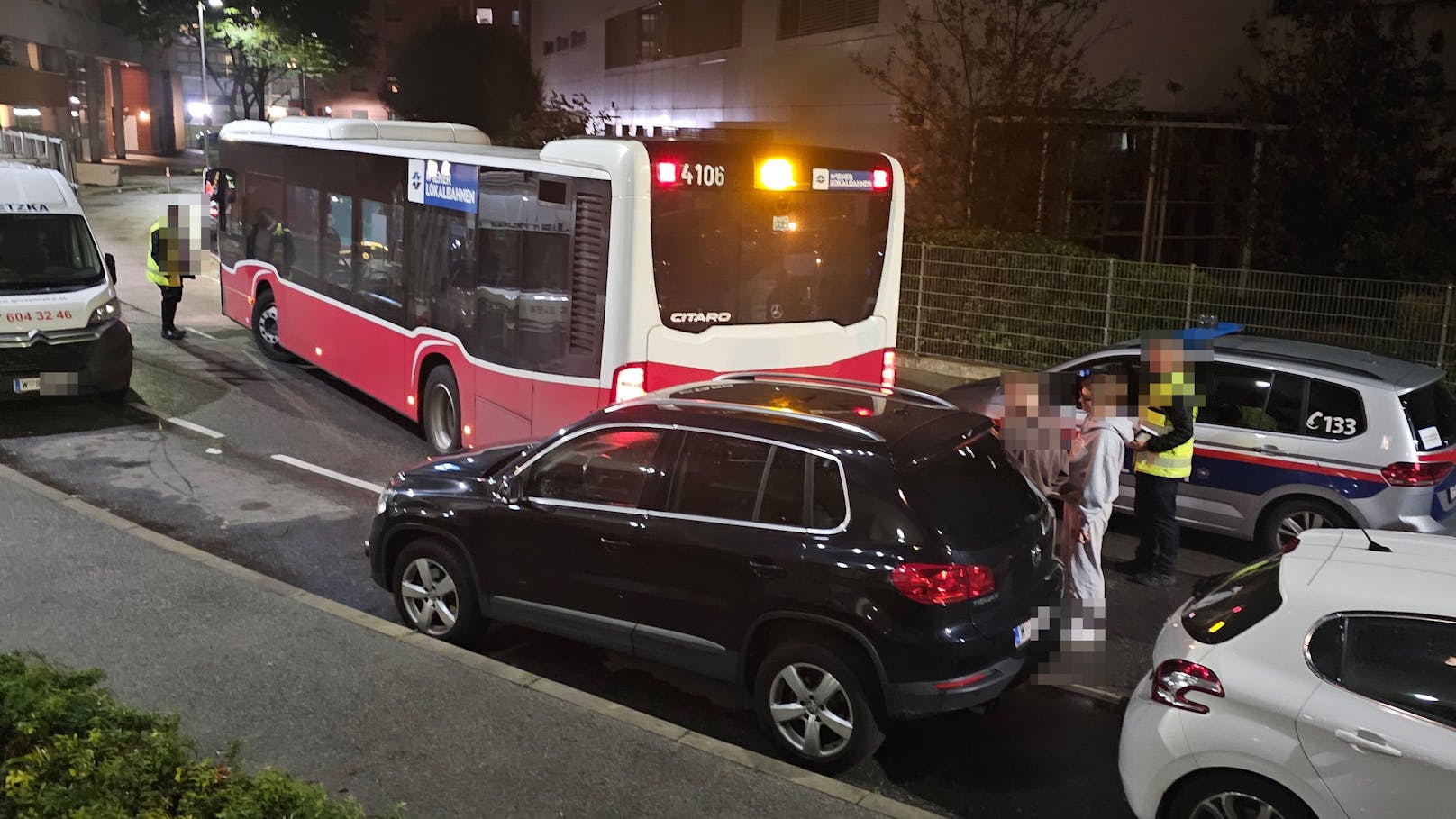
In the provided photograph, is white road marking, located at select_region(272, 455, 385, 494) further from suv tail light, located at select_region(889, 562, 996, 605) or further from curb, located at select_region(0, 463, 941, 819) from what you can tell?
suv tail light, located at select_region(889, 562, 996, 605)

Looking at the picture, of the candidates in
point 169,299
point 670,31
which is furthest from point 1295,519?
point 670,31

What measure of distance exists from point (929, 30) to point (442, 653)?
16.5 m

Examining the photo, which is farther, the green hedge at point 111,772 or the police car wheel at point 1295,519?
the police car wheel at point 1295,519

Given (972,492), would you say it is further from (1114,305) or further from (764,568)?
(1114,305)

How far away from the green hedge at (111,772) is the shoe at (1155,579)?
5773mm

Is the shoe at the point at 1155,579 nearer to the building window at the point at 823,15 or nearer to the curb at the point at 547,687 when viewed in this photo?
the curb at the point at 547,687

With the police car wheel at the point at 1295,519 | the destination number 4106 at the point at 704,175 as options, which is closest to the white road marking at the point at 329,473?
the destination number 4106 at the point at 704,175

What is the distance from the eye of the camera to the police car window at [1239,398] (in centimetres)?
861

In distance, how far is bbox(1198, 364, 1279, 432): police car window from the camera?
28.2ft

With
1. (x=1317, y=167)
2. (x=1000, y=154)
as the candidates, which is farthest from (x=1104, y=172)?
(x=1317, y=167)

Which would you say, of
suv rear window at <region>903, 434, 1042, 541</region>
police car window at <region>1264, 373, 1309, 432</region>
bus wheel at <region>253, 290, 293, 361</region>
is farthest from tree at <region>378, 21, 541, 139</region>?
suv rear window at <region>903, 434, 1042, 541</region>

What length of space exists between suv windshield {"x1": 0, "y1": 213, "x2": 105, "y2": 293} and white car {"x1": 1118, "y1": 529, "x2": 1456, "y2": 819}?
444 inches

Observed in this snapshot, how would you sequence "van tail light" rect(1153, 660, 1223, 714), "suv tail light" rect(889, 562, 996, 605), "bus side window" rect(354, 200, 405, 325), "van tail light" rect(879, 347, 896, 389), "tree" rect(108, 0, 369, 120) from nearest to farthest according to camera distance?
"van tail light" rect(1153, 660, 1223, 714) < "suv tail light" rect(889, 562, 996, 605) < "van tail light" rect(879, 347, 896, 389) < "bus side window" rect(354, 200, 405, 325) < "tree" rect(108, 0, 369, 120)

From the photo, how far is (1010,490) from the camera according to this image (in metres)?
5.75
